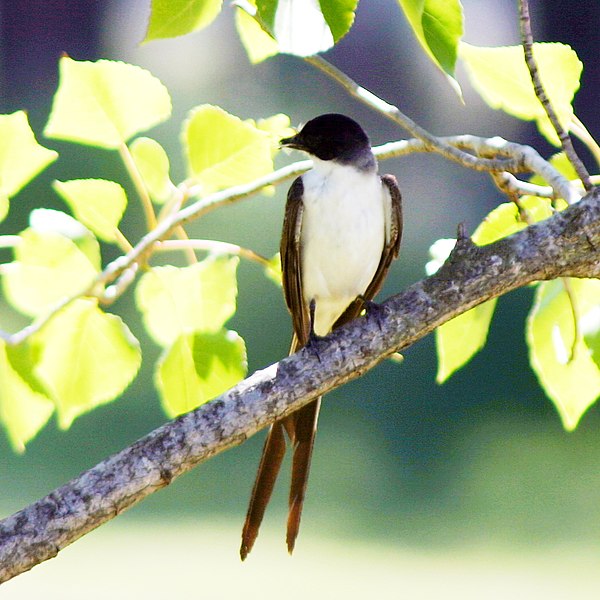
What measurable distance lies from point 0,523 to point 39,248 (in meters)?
0.20

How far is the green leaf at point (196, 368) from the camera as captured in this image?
2.44ft

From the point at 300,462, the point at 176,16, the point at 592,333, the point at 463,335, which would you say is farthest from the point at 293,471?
the point at 176,16

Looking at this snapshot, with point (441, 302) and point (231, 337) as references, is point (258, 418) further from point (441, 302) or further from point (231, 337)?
point (441, 302)

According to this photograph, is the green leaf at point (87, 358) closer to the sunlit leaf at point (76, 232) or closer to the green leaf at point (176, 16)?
the sunlit leaf at point (76, 232)

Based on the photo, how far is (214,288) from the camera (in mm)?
771

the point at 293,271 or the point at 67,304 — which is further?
the point at 293,271

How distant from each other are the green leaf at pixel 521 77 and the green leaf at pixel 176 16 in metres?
0.25

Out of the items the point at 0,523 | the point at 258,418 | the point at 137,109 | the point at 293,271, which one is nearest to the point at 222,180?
the point at 137,109

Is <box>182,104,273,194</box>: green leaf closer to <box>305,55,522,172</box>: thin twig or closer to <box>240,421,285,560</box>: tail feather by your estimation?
<box>305,55,522,172</box>: thin twig

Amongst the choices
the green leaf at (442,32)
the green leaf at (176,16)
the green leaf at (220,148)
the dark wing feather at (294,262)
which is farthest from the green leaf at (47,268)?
the dark wing feather at (294,262)

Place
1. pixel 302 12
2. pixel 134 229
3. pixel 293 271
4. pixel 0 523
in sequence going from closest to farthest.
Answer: pixel 302 12 < pixel 0 523 < pixel 293 271 < pixel 134 229

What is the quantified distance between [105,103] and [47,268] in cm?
13

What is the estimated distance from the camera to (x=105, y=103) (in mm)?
772

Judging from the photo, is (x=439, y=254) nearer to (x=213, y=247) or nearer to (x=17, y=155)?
(x=213, y=247)
